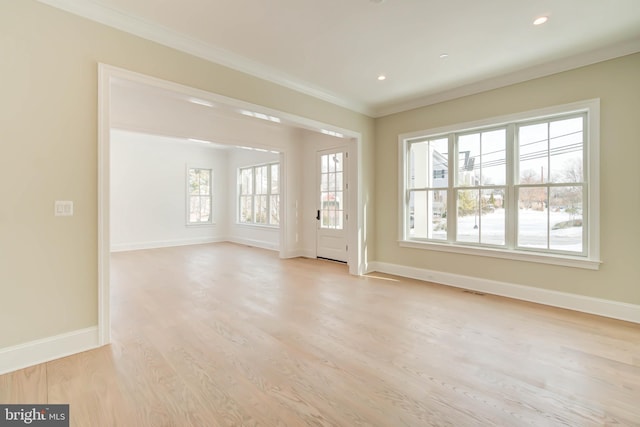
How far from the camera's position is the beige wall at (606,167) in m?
3.17

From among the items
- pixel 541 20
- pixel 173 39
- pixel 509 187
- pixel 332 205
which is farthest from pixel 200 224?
pixel 541 20

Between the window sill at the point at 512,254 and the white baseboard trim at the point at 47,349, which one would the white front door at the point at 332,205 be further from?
the white baseboard trim at the point at 47,349

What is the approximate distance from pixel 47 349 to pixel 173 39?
298 centimetres

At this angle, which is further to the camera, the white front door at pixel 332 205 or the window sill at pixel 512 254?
the white front door at pixel 332 205

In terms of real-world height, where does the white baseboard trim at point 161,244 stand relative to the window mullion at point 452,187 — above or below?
below

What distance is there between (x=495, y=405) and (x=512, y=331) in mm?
1358

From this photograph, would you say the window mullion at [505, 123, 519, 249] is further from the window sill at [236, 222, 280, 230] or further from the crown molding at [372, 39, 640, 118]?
the window sill at [236, 222, 280, 230]

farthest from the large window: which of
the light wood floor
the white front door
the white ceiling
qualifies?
the white front door

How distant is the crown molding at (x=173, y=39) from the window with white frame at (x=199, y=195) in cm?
599

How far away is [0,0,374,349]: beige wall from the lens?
2225mm

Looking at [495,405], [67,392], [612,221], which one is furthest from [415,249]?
[67,392]

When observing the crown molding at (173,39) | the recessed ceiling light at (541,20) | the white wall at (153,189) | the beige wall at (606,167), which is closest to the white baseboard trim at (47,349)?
the crown molding at (173,39)

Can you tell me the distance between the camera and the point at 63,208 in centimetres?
244

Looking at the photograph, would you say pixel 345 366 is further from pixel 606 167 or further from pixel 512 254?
pixel 606 167
